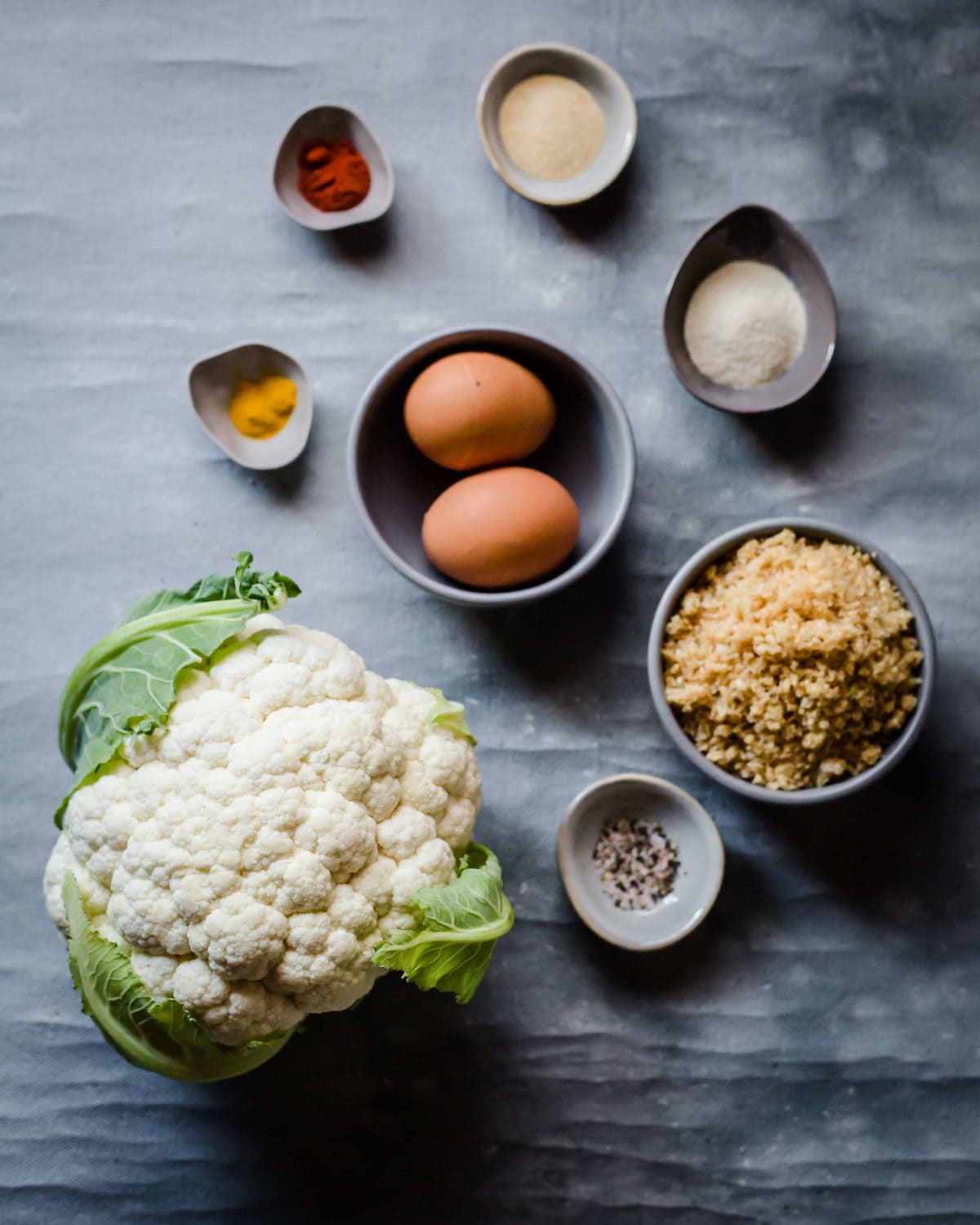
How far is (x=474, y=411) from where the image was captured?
54.9 inches

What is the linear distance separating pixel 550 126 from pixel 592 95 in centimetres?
11

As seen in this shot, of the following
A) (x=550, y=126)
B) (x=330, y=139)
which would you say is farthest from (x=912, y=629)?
(x=330, y=139)

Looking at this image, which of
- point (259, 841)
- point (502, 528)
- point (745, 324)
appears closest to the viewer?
point (259, 841)

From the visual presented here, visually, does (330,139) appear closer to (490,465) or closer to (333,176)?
(333,176)

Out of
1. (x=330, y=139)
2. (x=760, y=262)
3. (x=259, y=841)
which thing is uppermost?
(x=330, y=139)

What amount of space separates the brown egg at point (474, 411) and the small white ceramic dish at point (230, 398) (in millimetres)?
194

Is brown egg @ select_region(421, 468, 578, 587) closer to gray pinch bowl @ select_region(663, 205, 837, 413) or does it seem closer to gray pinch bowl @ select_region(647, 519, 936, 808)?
gray pinch bowl @ select_region(647, 519, 936, 808)

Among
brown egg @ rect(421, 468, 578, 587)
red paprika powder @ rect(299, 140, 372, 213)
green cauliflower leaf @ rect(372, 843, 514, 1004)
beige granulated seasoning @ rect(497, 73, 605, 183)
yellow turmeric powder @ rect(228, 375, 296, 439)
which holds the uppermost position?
beige granulated seasoning @ rect(497, 73, 605, 183)

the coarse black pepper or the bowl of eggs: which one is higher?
the bowl of eggs

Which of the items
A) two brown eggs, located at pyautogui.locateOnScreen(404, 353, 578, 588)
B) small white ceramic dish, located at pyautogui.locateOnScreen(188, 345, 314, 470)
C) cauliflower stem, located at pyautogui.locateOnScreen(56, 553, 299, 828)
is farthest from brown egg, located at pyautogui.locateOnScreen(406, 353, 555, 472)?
cauliflower stem, located at pyautogui.locateOnScreen(56, 553, 299, 828)

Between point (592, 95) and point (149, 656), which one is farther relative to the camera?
point (592, 95)

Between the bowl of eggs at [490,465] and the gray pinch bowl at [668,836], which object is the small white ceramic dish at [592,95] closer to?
the bowl of eggs at [490,465]

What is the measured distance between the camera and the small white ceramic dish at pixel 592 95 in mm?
1549

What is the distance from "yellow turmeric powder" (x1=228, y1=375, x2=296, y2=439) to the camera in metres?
1.56
